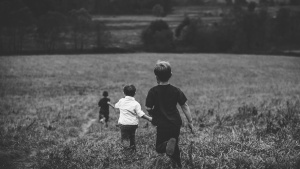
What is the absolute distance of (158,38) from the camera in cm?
8331

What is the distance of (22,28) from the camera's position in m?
77.2

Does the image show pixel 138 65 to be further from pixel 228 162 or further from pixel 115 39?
pixel 115 39

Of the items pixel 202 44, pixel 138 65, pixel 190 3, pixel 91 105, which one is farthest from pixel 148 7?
pixel 91 105

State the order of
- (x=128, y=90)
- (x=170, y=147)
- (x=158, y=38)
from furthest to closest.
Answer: (x=158, y=38) < (x=128, y=90) < (x=170, y=147)

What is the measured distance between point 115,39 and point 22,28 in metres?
28.9

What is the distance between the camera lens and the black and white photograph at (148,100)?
5.08 meters

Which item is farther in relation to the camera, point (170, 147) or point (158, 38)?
point (158, 38)

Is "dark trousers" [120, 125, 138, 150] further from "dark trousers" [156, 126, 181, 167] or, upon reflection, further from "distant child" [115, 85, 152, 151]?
"dark trousers" [156, 126, 181, 167]

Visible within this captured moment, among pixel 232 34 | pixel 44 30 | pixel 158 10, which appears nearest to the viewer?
pixel 44 30

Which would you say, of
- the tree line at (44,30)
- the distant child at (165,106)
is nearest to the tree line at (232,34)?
the tree line at (44,30)

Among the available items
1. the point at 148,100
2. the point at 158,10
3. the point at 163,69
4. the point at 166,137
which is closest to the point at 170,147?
the point at 166,137

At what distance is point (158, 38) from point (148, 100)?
8000 cm

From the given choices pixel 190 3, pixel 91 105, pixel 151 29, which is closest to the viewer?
pixel 91 105

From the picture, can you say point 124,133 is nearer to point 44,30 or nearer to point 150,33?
point 44,30
